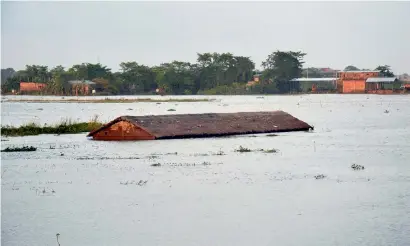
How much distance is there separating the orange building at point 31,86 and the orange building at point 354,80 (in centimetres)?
4435

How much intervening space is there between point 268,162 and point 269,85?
89.1 metres

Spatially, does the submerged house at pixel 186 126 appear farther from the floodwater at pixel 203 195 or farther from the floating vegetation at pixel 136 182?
the floating vegetation at pixel 136 182

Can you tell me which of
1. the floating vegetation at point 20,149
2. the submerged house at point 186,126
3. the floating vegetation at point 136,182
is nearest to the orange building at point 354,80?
the submerged house at point 186,126

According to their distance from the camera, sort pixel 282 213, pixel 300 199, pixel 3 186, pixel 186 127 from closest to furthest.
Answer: pixel 282 213 → pixel 300 199 → pixel 3 186 → pixel 186 127

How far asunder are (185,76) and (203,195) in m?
87.7

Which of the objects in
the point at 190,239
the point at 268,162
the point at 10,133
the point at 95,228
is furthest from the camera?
the point at 10,133

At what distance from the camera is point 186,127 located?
25.4 meters

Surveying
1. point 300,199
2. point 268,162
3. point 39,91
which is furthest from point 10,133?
point 39,91

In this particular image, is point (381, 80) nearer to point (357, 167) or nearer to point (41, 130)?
point (41, 130)

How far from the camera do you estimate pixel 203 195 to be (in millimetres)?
14297

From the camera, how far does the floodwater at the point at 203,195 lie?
36.2 ft

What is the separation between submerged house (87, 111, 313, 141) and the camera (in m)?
24.4

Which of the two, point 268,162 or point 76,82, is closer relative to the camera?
point 268,162

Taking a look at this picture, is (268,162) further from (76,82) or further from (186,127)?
(76,82)
